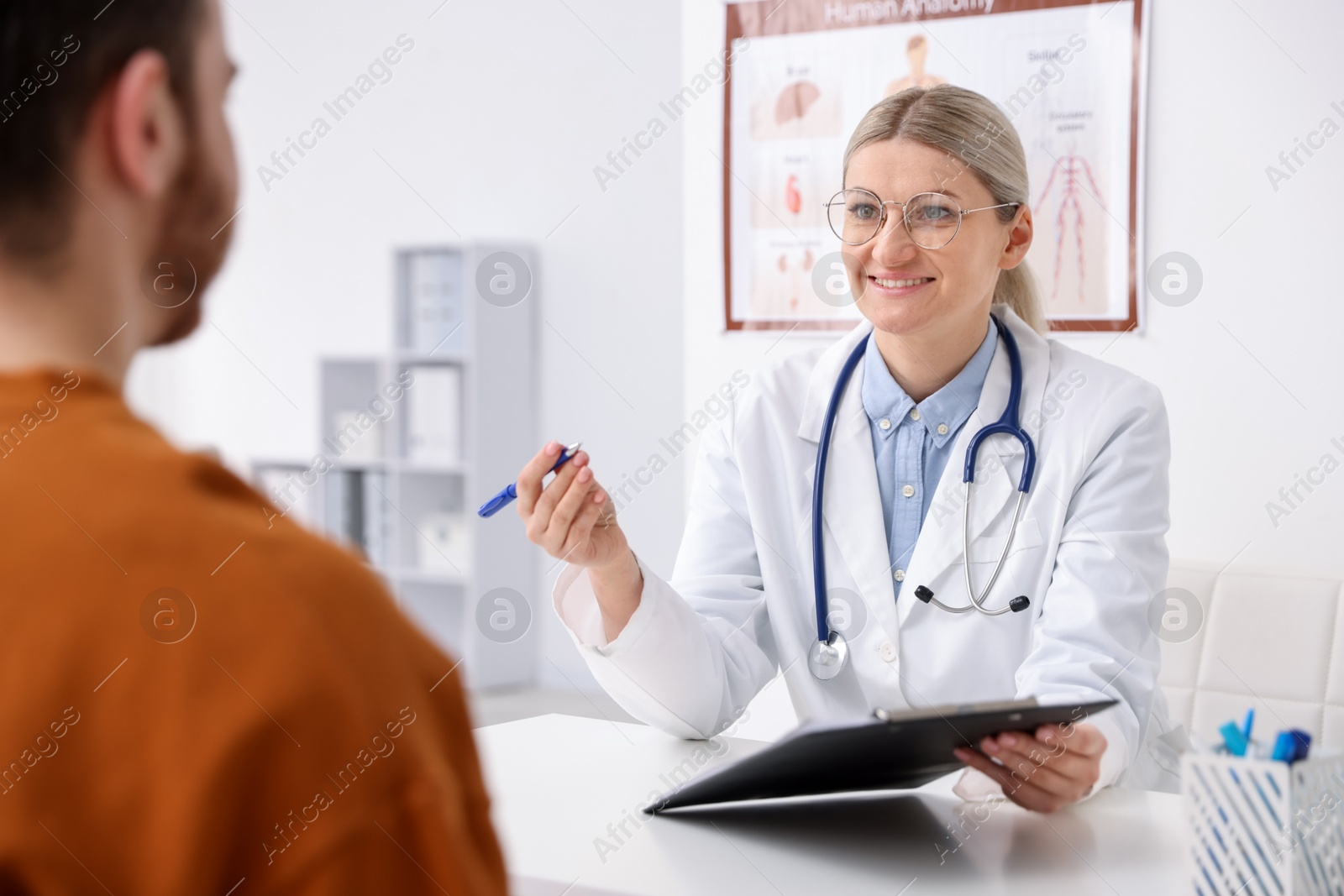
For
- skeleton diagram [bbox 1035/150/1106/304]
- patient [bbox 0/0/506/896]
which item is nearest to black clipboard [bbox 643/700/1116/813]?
patient [bbox 0/0/506/896]

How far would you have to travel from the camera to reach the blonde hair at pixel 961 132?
1.73 metres

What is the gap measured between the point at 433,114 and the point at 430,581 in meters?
1.89

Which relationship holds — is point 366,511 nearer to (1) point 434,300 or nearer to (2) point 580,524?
(1) point 434,300

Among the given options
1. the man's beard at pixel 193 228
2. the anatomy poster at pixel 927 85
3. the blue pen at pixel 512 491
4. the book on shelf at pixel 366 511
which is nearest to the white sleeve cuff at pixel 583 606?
the blue pen at pixel 512 491

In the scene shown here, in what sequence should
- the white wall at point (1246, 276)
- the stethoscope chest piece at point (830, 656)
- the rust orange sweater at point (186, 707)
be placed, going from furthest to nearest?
the white wall at point (1246, 276) → the stethoscope chest piece at point (830, 656) → the rust orange sweater at point (186, 707)

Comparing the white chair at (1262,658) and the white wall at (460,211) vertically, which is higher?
the white wall at (460,211)

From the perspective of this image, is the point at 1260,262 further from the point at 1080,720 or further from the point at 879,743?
the point at 879,743

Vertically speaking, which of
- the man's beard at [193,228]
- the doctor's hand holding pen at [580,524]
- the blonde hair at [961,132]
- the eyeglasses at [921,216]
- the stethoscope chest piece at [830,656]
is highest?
the blonde hair at [961,132]

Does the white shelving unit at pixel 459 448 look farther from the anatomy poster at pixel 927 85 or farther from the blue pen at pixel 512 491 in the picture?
the blue pen at pixel 512 491

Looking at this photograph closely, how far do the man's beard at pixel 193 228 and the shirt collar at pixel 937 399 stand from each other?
1357 millimetres

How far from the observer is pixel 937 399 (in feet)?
5.82

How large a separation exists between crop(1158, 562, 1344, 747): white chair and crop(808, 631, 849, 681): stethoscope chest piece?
2.57 feet

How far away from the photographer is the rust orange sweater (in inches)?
15.7

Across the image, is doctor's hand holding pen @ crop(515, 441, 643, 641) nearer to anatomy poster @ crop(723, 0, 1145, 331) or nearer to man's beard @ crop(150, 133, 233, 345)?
man's beard @ crop(150, 133, 233, 345)
